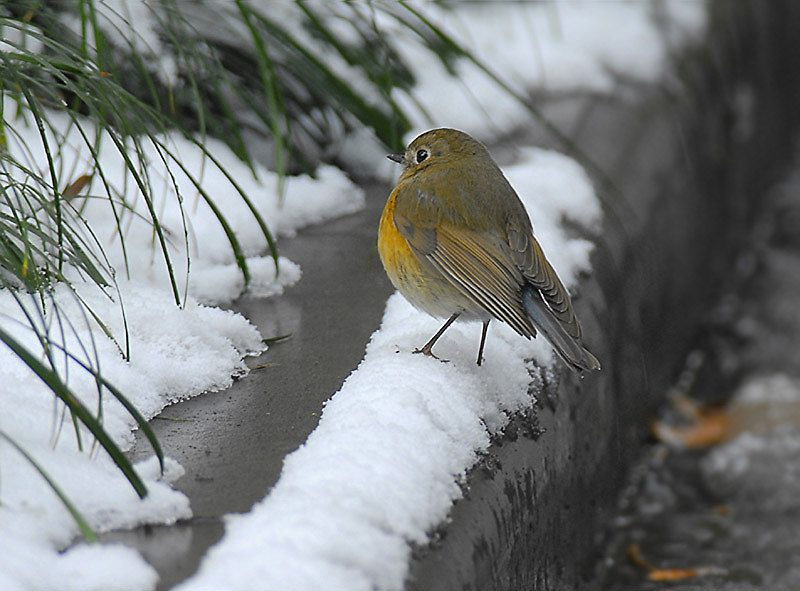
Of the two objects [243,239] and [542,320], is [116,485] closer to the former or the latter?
[542,320]

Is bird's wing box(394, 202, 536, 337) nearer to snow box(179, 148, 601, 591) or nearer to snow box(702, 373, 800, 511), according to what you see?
snow box(179, 148, 601, 591)

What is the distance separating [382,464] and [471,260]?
2.32ft

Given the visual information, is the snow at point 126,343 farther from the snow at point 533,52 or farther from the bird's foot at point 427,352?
the snow at point 533,52

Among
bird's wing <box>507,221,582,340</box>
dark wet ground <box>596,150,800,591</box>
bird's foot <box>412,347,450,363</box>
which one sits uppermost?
dark wet ground <box>596,150,800,591</box>

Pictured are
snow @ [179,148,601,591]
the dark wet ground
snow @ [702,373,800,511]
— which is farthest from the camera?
snow @ [702,373,800,511]

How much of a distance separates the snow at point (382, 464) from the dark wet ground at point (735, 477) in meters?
0.83

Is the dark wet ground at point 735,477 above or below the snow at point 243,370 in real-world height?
above

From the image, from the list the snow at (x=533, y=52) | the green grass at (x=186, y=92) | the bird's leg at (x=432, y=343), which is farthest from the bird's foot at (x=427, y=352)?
the snow at (x=533, y=52)

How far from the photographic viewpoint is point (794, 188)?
6141 millimetres

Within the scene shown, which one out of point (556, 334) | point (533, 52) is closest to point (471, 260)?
point (556, 334)

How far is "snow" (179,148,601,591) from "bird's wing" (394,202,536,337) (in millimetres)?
144

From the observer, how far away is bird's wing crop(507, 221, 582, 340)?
2539 millimetres

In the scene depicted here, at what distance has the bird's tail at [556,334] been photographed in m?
2.38

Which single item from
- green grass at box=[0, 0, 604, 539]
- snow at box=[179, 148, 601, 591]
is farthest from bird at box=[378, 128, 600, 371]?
green grass at box=[0, 0, 604, 539]
